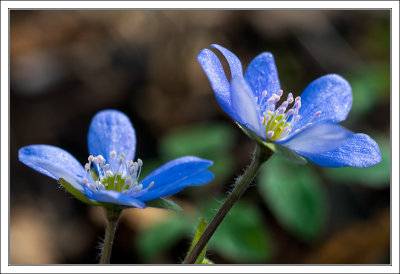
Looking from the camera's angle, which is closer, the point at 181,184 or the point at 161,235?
the point at 181,184

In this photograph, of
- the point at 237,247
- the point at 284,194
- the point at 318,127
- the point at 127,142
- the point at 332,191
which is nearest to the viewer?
the point at 318,127

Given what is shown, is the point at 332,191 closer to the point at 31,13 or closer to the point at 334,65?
the point at 334,65

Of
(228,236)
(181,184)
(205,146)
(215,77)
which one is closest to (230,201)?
(181,184)

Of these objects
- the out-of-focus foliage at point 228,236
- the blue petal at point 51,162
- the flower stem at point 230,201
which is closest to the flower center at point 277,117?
the flower stem at point 230,201

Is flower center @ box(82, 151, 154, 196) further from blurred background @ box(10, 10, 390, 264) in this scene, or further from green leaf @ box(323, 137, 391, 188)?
green leaf @ box(323, 137, 391, 188)

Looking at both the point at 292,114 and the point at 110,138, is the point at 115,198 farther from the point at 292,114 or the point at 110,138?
the point at 292,114

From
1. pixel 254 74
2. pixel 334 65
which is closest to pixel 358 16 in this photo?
pixel 334 65
